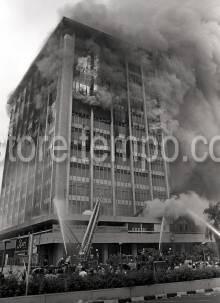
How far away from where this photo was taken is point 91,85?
77.7 meters

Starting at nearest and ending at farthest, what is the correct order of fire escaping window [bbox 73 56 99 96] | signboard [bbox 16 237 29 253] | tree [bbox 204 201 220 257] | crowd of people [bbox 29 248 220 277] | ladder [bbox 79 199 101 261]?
signboard [bbox 16 237 29 253] < crowd of people [bbox 29 248 220 277] < ladder [bbox 79 199 101 261] < tree [bbox 204 201 220 257] < fire escaping window [bbox 73 56 99 96]

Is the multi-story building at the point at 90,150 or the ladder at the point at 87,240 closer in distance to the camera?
the ladder at the point at 87,240

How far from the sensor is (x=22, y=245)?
52.5 feet

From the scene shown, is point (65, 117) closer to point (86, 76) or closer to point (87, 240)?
point (86, 76)

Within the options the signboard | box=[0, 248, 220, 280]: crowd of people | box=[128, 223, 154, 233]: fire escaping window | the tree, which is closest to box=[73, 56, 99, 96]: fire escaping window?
box=[128, 223, 154, 233]: fire escaping window

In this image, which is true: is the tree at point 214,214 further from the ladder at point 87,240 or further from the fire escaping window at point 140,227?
the ladder at point 87,240

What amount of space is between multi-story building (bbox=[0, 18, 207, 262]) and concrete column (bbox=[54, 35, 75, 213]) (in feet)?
0.74

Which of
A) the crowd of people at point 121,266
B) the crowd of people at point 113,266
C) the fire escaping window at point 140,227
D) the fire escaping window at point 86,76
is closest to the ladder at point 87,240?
the crowd of people at point 113,266

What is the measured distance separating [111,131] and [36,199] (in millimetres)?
26647

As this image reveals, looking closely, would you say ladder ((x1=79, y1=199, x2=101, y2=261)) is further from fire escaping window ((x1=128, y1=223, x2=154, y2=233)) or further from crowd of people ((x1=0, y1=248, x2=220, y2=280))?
fire escaping window ((x1=128, y1=223, x2=154, y2=233))

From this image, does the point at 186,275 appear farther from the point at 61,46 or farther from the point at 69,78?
the point at 61,46

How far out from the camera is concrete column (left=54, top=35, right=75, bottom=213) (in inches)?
2530

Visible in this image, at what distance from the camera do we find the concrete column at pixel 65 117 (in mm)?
64250

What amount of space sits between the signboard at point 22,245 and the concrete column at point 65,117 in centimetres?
4672
